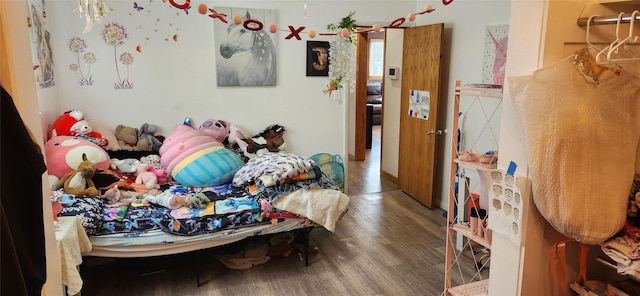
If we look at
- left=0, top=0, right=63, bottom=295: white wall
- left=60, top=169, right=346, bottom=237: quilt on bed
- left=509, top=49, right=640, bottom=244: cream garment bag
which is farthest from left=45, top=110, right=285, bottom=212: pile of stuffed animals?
left=509, top=49, right=640, bottom=244: cream garment bag

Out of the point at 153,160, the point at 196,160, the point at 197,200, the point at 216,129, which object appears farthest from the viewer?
the point at 216,129

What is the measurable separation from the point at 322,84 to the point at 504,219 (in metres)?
2.92

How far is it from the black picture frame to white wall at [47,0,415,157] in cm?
6

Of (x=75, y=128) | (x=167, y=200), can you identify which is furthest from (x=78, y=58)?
(x=167, y=200)

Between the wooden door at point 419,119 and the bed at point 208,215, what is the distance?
1.58m

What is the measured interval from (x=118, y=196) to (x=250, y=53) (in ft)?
5.84

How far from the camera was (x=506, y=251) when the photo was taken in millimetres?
1750

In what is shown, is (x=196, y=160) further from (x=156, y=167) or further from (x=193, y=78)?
(x=193, y=78)

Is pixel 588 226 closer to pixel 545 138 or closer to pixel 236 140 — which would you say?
pixel 545 138

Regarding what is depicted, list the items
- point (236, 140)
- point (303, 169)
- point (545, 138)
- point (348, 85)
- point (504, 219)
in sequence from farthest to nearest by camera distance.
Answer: point (348, 85) < point (236, 140) < point (303, 169) < point (504, 219) < point (545, 138)

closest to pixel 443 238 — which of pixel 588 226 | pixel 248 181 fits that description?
pixel 248 181

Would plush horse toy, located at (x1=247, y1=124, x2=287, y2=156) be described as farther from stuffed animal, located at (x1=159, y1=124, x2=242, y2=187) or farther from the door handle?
the door handle

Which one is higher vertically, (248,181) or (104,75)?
(104,75)

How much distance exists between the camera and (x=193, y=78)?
13.0 feet
